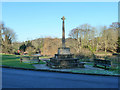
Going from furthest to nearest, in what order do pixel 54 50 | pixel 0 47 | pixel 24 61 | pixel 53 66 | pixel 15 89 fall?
pixel 0 47, pixel 54 50, pixel 24 61, pixel 53 66, pixel 15 89

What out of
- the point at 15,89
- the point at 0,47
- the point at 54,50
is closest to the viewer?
the point at 15,89

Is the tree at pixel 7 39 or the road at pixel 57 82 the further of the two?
the tree at pixel 7 39

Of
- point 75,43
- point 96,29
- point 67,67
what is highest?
point 96,29

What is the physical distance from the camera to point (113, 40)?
39250 mm

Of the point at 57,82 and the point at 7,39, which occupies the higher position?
the point at 7,39

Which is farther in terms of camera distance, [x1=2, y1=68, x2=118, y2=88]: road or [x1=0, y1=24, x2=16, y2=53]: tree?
[x1=0, y1=24, x2=16, y2=53]: tree

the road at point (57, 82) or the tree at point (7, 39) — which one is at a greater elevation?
the tree at point (7, 39)

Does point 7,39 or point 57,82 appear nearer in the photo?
point 57,82

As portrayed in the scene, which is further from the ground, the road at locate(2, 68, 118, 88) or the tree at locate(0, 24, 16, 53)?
the tree at locate(0, 24, 16, 53)

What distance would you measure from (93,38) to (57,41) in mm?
11555

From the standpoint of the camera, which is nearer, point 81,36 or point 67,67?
point 67,67

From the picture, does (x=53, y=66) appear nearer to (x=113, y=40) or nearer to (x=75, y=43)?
(x=75, y=43)

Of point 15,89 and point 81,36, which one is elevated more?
point 81,36

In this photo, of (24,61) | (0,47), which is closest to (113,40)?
(24,61)
